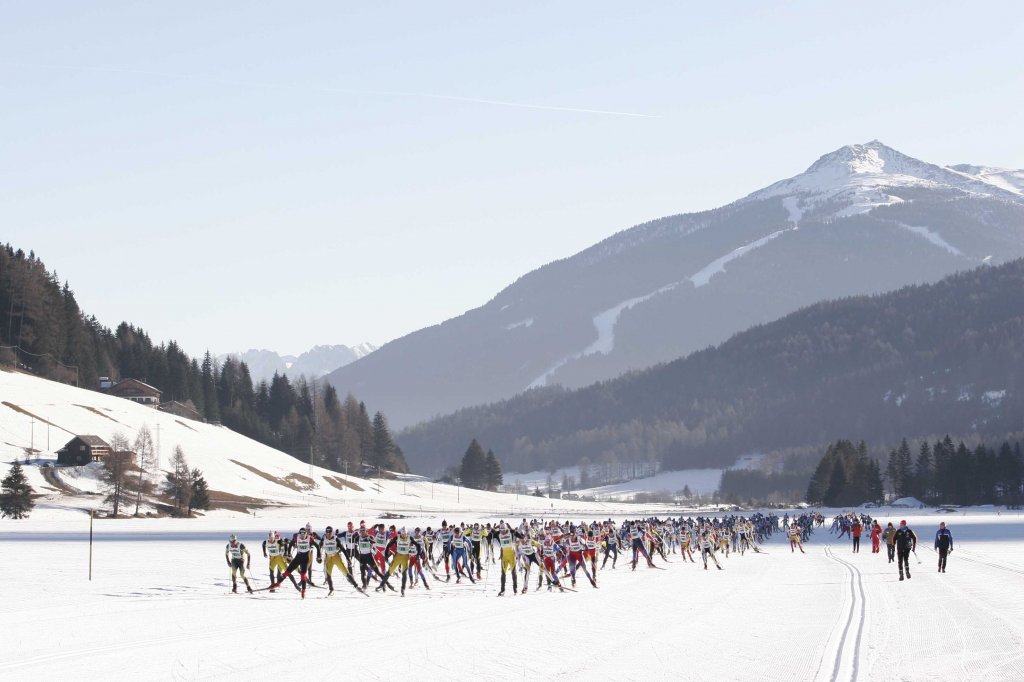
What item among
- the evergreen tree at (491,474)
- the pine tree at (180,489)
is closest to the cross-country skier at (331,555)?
the pine tree at (180,489)

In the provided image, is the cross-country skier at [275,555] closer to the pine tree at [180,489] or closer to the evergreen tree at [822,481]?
the pine tree at [180,489]

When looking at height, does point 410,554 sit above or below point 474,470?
below

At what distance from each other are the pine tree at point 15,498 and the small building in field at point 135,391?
6058 centimetres

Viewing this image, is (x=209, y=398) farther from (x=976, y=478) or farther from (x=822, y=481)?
(x=976, y=478)

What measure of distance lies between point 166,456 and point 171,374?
135 ft

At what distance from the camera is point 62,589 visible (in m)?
32.0

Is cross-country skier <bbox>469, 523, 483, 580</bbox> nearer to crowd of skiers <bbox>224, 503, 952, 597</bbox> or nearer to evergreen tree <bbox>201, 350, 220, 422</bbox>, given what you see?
crowd of skiers <bbox>224, 503, 952, 597</bbox>

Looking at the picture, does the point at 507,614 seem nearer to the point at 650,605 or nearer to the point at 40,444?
the point at 650,605

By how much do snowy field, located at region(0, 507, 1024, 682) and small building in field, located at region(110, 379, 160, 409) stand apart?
103232 mm

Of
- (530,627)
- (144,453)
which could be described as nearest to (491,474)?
(144,453)

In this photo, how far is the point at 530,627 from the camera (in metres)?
24.1

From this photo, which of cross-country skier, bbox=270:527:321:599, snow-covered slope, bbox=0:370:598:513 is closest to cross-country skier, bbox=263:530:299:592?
cross-country skier, bbox=270:527:321:599

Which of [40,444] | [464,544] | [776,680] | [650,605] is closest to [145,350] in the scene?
[40,444]

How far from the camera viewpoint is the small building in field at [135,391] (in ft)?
465
